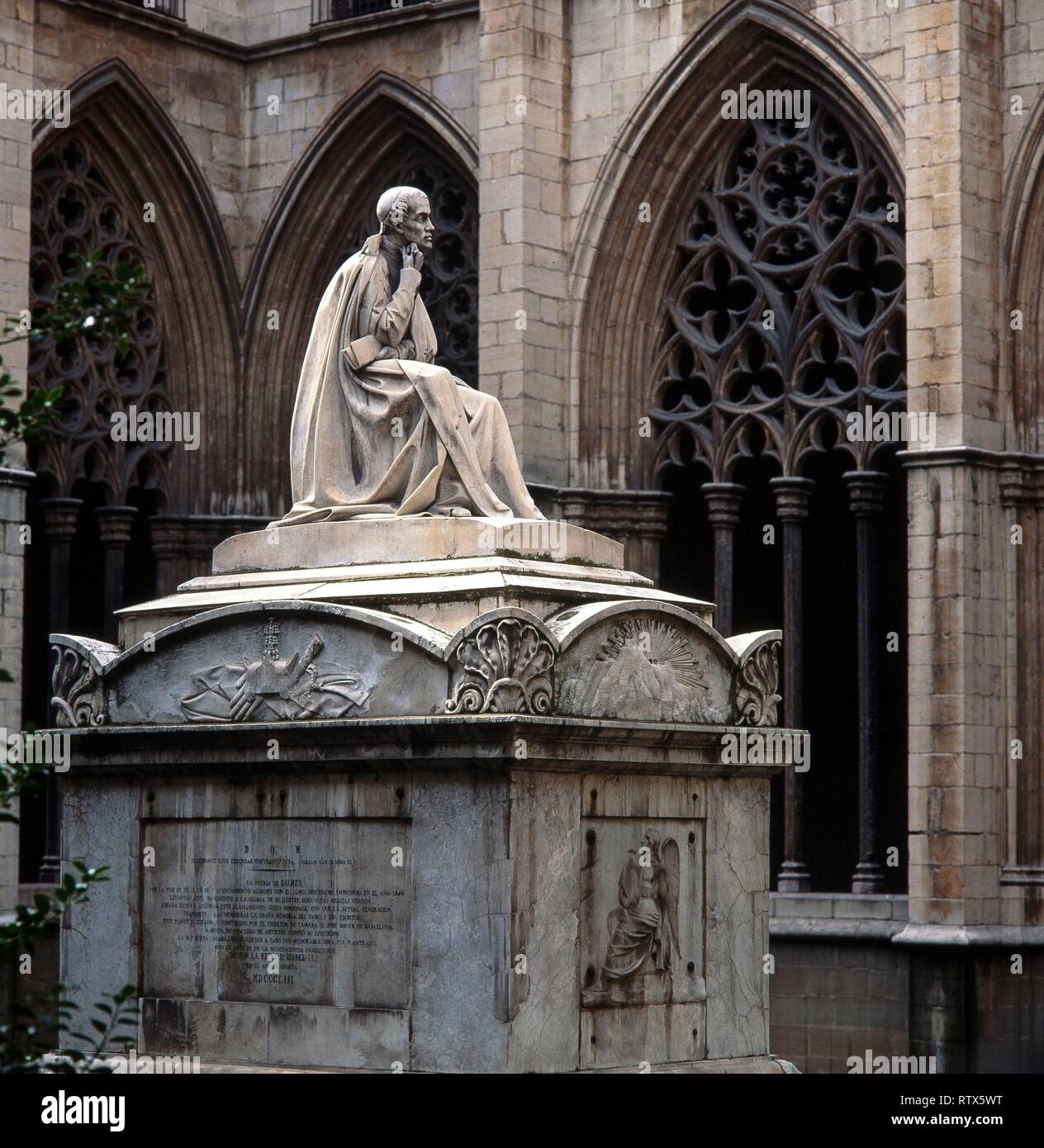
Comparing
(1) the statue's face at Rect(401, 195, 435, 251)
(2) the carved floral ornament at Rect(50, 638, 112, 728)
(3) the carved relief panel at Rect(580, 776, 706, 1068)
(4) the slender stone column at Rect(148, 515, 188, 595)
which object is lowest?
(3) the carved relief panel at Rect(580, 776, 706, 1068)

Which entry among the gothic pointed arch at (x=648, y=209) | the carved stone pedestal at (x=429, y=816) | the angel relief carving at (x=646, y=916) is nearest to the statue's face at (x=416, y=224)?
the carved stone pedestal at (x=429, y=816)

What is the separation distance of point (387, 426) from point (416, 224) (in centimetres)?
87

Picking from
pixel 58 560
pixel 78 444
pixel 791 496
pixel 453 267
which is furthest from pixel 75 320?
pixel 453 267

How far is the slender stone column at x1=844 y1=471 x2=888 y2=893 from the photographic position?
16125 mm

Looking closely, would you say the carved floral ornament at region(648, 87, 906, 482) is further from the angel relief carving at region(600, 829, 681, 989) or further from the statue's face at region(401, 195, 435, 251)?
the angel relief carving at region(600, 829, 681, 989)

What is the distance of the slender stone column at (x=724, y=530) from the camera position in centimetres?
1730

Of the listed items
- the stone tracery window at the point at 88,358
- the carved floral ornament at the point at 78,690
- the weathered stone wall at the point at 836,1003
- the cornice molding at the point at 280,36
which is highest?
the cornice molding at the point at 280,36

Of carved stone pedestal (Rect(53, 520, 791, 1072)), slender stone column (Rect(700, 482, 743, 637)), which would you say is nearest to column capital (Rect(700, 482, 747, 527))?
slender stone column (Rect(700, 482, 743, 637))

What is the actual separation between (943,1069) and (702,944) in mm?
6597

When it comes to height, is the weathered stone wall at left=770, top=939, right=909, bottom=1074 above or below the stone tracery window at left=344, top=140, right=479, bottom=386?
below

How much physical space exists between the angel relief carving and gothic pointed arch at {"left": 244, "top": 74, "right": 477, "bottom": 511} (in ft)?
34.5

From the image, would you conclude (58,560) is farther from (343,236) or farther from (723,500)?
(723,500)

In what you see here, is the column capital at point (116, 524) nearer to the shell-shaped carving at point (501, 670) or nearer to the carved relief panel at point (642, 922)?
the carved relief panel at point (642, 922)

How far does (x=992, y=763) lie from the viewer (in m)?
15.3
